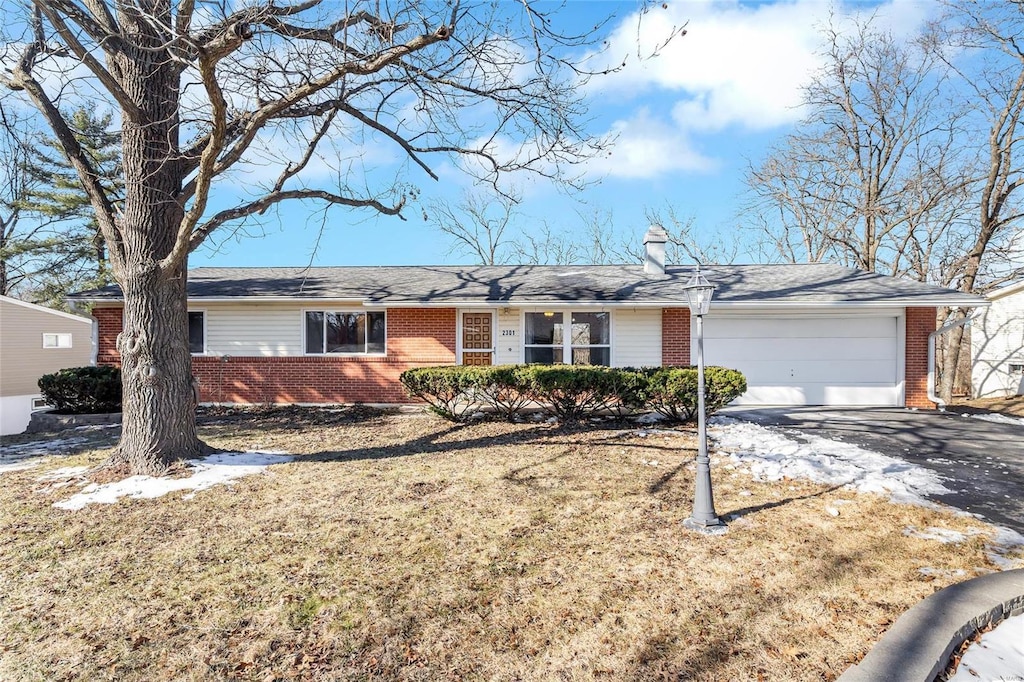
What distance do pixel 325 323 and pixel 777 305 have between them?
10.5 metres

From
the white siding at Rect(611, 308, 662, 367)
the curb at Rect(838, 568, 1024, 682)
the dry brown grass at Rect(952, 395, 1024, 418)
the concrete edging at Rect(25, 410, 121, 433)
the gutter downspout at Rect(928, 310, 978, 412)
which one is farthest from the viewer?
the white siding at Rect(611, 308, 662, 367)

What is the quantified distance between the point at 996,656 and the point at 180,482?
7272mm

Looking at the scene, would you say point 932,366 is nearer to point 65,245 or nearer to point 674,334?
point 674,334

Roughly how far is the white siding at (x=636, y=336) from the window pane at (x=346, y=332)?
6.05 metres

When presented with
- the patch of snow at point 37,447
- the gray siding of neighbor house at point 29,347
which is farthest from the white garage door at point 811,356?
the gray siding of neighbor house at point 29,347

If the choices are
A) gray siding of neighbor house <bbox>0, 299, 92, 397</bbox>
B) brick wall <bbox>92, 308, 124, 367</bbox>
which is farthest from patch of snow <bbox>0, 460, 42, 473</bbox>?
gray siding of neighbor house <bbox>0, 299, 92, 397</bbox>

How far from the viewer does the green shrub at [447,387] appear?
909 cm

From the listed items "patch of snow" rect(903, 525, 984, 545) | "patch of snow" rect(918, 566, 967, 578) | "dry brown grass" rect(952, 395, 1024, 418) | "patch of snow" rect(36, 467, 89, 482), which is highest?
"patch of snow" rect(36, 467, 89, 482)

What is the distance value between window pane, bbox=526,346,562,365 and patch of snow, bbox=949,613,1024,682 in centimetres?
916

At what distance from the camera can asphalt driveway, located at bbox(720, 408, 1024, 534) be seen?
5.18 m

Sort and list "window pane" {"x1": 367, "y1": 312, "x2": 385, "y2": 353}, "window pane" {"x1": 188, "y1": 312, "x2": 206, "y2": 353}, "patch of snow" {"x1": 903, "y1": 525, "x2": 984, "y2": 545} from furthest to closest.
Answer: "window pane" {"x1": 188, "y1": 312, "x2": 206, "y2": 353} → "window pane" {"x1": 367, "y1": 312, "x2": 385, "y2": 353} → "patch of snow" {"x1": 903, "y1": 525, "x2": 984, "y2": 545}

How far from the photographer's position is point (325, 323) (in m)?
12.1

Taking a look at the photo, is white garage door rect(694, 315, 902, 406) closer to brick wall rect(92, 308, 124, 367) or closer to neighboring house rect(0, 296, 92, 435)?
brick wall rect(92, 308, 124, 367)

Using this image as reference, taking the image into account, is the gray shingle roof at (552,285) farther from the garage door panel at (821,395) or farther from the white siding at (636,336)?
the garage door panel at (821,395)
